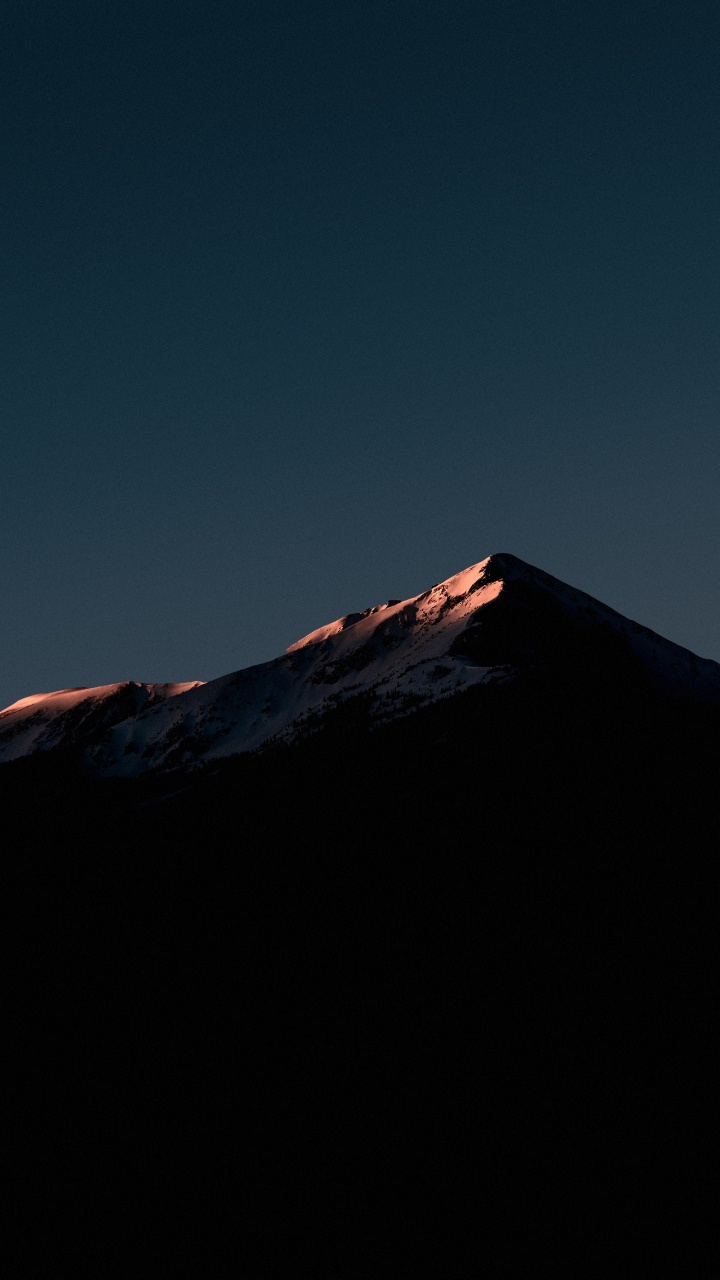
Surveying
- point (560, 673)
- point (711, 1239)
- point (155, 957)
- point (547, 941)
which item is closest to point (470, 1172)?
point (711, 1239)

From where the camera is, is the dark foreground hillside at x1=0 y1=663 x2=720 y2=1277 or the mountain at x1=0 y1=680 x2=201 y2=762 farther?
the mountain at x1=0 y1=680 x2=201 y2=762

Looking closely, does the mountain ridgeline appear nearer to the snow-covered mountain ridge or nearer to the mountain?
the snow-covered mountain ridge

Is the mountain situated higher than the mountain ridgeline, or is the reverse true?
the mountain

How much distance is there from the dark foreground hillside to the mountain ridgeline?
0.17 m

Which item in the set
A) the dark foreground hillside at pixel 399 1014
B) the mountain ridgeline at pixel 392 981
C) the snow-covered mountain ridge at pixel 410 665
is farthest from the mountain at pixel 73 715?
the dark foreground hillside at pixel 399 1014

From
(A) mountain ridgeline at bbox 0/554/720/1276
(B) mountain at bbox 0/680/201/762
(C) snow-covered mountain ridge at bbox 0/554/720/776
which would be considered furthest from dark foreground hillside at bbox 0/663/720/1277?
(B) mountain at bbox 0/680/201/762

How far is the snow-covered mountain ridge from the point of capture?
11050 centimetres

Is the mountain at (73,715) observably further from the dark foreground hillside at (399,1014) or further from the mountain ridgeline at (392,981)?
the dark foreground hillside at (399,1014)

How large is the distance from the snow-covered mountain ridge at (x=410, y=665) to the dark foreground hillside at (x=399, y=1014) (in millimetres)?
14510

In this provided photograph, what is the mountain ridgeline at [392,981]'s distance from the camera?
1748 inches

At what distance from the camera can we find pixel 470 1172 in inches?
1772

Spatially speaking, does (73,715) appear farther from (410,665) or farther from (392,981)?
(392,981)

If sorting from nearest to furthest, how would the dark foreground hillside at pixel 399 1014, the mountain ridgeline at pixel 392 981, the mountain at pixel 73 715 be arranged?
1. the dark foreground hillside at pixel 399 1014
2. the mountain ridgeline at pixel 392 981
3. the mountain at pixel 73 715

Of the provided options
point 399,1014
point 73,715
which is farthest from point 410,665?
point 73,715
